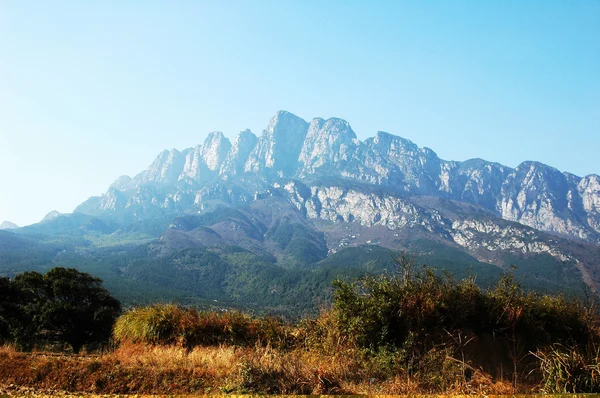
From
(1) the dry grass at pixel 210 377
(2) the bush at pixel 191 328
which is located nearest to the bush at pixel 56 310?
(2) the bush at pixel 191 328

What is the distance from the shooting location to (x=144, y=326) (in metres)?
10.9

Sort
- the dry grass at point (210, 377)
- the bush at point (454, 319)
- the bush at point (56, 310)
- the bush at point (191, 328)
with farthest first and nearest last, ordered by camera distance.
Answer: the bush at point (56, 310), the bush at point (191, 328), the bush at point (454, 319), the dry grass at point (210, 377)

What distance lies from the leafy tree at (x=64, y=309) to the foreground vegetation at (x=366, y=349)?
18.4 metres

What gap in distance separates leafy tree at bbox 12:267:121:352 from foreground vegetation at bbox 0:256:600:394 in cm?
1845

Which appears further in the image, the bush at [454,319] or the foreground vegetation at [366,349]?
the bush at [454,319]

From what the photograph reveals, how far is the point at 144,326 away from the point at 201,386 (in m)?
5.12

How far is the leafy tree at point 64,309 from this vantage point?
25938 mm

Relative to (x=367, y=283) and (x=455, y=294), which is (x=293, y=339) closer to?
(x=367, y=283)

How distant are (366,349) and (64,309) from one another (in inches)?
991

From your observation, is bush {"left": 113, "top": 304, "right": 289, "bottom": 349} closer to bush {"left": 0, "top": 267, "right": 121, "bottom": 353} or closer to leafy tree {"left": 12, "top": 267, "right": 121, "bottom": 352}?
bush {"left": 0, "top": 267, "right": 121, "bottom": 353}

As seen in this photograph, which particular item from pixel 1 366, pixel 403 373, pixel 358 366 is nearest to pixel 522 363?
pixel 403 373

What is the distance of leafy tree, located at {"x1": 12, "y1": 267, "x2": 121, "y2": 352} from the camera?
85.1 ft

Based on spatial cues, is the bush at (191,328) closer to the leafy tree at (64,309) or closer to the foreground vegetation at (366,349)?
the foreground vegetation at (366,349)

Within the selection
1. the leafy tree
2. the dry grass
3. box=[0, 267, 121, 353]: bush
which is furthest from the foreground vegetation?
the leafy tree
